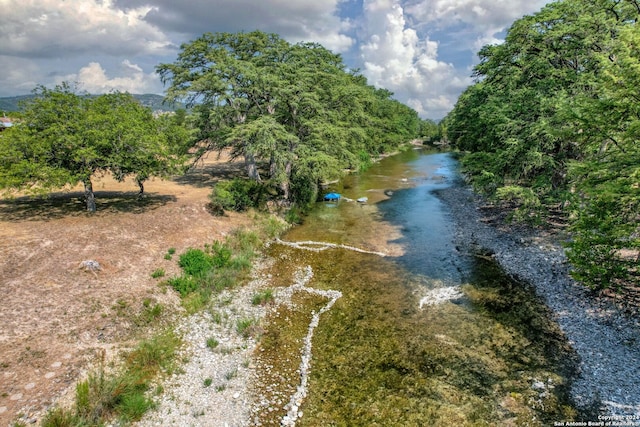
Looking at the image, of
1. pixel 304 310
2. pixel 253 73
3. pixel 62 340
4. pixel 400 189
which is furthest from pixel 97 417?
pixel 400 189

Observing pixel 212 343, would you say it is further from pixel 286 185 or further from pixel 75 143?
pixel 286 185

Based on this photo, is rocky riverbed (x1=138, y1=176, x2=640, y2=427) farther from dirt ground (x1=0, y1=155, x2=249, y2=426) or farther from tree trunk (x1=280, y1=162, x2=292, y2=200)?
tree trunk (x1=280, y1=162, x2=292, y2=200)

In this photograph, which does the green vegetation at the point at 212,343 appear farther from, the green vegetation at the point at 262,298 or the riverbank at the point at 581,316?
the riverbank at the point at 581,316

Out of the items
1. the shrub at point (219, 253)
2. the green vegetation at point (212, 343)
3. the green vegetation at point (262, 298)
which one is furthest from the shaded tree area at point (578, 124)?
the shrub at point (219, 253)

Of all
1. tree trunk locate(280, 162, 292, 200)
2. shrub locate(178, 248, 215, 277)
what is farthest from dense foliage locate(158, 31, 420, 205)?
shrub locate(178, 248, 215, 277)

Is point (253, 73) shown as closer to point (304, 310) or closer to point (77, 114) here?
point (77, 114)

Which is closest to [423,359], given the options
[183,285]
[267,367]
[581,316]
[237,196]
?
[267,367]
